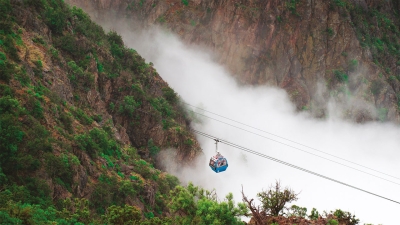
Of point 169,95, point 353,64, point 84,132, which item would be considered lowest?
point 84,132

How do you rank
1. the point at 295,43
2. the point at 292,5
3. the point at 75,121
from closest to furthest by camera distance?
the point at 75,121
the point at 292,5
the point at 295,43

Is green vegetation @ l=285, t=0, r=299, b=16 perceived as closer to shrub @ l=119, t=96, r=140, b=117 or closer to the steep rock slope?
the steep rock slope

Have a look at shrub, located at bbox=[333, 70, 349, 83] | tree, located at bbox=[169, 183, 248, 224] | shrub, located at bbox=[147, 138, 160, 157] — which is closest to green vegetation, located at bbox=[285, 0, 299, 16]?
shrub, located at bbox=[333, 70, 349, 83]

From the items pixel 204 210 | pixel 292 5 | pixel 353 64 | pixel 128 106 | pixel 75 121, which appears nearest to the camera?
pixel 204 210

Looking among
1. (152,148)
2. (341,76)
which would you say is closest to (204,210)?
(152,148)

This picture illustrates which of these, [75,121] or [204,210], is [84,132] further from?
[204,210]

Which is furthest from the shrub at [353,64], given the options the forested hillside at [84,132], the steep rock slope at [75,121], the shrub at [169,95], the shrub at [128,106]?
the shrub at [128,106]

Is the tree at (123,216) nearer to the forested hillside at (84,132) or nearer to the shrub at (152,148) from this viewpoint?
the forested hillside at (84,132)
